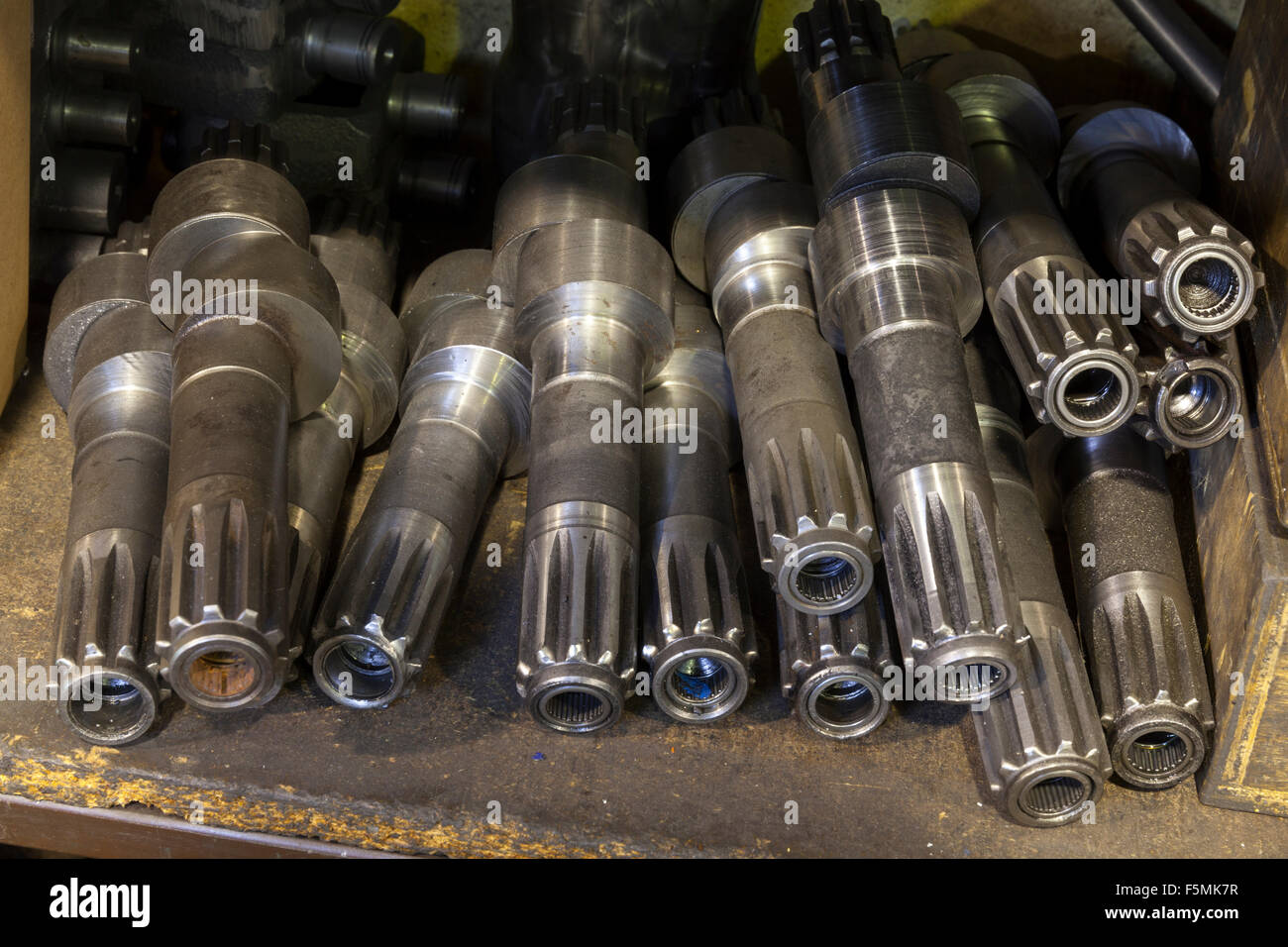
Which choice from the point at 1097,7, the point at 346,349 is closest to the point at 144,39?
the point at 346,349

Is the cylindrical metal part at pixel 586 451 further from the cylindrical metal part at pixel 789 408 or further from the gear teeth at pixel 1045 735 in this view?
the gear teeth at pixel 1045 735

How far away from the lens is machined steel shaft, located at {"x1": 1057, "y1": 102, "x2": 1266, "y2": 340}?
140cm

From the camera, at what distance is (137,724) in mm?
1438

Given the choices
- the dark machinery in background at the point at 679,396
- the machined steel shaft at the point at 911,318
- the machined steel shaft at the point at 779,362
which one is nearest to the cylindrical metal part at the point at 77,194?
the dark machinery in background at the point at 679,396

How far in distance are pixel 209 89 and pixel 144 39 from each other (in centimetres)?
11

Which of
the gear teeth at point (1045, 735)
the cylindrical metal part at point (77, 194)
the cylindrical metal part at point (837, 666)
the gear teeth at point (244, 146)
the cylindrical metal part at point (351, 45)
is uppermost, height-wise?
the cylindrical metal part at point (351, 45)

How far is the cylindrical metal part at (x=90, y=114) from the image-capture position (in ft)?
6.36

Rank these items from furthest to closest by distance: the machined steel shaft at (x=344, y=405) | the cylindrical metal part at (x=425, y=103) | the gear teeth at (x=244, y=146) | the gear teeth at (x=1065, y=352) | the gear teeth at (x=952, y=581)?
the cylindrical metal part at (x=425, y=103)
the gear teeth at (x=244, y=146)
the machined steel shaft at (x=344, y=405)
the gear teeth at (x=1065, y=352)
the gear teeth at (x=952, y=581)

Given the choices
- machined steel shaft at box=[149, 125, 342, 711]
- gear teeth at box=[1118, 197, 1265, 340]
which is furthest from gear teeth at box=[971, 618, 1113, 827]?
machined steel shaft at box=[149, 125, 342, 711]

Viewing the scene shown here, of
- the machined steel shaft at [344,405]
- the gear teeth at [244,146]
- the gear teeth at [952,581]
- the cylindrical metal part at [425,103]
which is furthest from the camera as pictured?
the cylindrical metal part at [425,103]

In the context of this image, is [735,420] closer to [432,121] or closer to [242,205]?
[242,205]

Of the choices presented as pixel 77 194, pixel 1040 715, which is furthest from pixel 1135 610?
pixel 77 194

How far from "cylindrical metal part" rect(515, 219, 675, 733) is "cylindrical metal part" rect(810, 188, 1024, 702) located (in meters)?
0.24

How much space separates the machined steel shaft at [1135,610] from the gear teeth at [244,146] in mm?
1152
